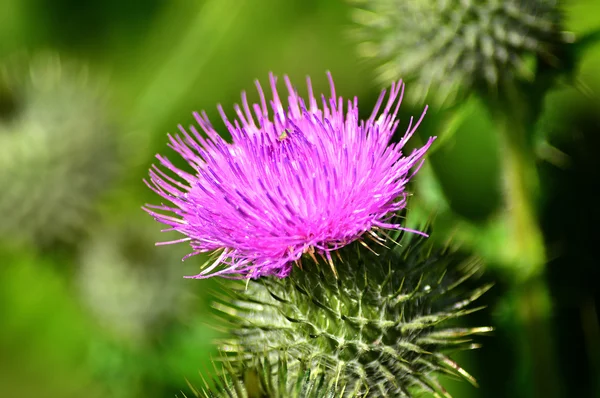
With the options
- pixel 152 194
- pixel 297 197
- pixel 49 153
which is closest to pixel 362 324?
pixel 297 197

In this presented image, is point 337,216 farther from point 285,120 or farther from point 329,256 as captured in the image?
point 285,120

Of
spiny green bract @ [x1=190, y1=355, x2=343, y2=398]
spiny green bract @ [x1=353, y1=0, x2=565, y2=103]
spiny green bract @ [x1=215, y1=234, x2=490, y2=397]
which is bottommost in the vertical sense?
spiny green bract @ [x1=190, y1=355, x2=343, y2=398]

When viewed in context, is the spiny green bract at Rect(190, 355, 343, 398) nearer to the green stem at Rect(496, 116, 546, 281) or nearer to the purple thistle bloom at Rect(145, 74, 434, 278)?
the purple thistle bloom at Rect(145, 74, 434, 278)

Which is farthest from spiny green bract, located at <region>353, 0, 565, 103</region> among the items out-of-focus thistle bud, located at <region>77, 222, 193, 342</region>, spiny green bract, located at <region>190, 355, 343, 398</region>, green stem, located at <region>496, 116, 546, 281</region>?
out-of-focus thistle bud, located at <region>77, 222, 193, 342</region>

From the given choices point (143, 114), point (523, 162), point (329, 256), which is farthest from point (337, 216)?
point (143, 114)

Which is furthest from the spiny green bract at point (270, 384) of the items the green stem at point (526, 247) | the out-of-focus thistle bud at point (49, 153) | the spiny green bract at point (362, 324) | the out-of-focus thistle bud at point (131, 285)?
the out-of-focus thistle bud at point (49, 153)

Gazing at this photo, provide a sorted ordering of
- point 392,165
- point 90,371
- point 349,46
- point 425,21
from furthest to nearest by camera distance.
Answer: point 349,46 → point 90,371 → point 425,21 → point 392,165

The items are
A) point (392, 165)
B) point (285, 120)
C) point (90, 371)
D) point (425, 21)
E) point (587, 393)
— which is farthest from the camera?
point (90, 371)
